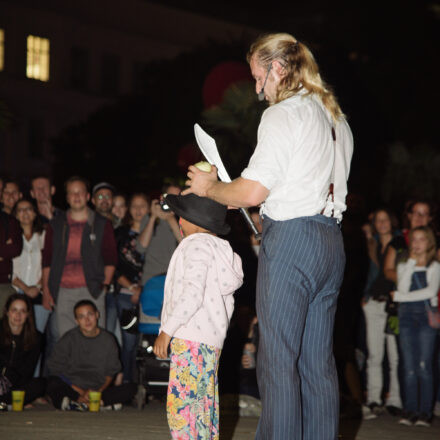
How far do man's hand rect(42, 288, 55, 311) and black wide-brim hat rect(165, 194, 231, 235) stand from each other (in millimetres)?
3803

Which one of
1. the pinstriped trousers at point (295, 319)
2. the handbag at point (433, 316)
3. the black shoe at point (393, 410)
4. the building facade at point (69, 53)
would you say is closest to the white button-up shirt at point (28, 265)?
the black shoe at point (393, 410)

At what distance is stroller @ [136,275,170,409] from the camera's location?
24.2ft

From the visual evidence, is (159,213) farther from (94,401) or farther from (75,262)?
(94,401)

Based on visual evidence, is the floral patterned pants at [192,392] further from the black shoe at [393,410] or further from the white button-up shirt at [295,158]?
the black shoe at [393,410]

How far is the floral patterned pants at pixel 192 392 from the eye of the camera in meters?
4.62

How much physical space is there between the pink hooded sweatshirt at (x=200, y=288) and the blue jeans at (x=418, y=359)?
124 inches

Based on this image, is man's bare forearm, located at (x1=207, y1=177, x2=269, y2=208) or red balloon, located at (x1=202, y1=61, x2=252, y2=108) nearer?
man's bare forearm, located at (x1=207, y1=177, x2=269, y2=208)

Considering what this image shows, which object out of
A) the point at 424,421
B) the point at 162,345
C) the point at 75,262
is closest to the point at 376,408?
the point at 424,421

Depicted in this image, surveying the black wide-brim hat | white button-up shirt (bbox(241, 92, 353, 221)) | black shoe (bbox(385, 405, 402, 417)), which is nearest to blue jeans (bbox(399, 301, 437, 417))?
black shoe (bbox(385, 405, 402, 417))

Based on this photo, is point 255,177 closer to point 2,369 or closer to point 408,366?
point 408,366

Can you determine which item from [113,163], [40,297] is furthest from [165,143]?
[40,297]

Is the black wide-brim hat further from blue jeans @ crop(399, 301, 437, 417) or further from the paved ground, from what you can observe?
blue jeans @ crop(399, 301, 437, 417)

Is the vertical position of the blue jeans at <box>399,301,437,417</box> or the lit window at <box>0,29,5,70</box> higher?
the lit window at <box>0,29,5,70</box>

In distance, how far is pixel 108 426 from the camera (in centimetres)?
640
